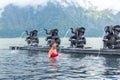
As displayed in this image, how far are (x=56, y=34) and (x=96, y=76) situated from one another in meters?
52.5

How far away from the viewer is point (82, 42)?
8912cm

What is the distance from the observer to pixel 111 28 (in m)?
78.3

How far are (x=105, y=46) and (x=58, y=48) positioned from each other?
14.7 metres

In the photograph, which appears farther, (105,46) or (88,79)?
(105,46)

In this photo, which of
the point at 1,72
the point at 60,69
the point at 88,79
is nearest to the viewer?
the point at 88,79

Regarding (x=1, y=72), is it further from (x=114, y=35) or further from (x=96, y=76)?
(x=114, y=35)

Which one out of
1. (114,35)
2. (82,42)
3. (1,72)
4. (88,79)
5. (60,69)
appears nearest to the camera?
(88,79)

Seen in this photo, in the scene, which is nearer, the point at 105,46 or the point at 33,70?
the point at 33,70

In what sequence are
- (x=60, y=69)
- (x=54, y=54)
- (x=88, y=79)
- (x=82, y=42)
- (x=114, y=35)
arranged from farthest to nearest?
(x=82, y=42)
(x=114, y=35)
(x=54, y=54)
(x=60, y=69)
(x=88, y=79)

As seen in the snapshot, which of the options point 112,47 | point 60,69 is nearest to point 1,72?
point 60,69

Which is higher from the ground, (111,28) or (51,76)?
(111,28)

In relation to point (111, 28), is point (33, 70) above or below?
below

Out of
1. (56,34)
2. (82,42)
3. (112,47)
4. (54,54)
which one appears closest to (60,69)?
(54,54)

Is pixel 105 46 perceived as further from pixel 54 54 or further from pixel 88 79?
pixel 88 79
